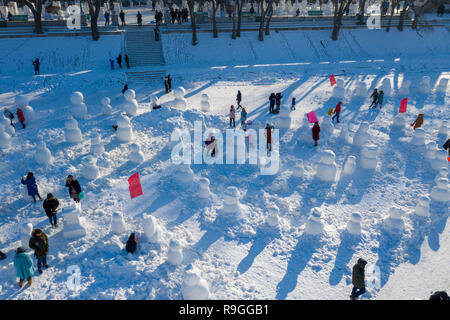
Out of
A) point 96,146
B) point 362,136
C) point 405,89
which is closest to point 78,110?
point 96,146

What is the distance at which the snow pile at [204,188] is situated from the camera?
1152cm

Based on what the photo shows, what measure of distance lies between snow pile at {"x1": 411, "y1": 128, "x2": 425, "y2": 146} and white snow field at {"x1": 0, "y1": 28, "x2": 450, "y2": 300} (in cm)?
25

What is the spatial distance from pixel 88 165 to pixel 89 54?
1759 centimetres

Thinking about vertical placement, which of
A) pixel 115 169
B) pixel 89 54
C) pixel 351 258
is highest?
pixel 89 54

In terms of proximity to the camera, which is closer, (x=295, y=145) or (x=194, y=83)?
(x=295, y=145)

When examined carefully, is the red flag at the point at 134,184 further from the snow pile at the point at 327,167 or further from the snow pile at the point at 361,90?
the snow pile at the point at 361,90

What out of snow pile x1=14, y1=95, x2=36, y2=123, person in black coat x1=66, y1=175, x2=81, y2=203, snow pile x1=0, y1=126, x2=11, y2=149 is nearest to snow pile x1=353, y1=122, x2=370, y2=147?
person in black coat x1=66, y1=175, x2=81, y2=203

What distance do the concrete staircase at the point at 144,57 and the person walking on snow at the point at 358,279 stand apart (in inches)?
728

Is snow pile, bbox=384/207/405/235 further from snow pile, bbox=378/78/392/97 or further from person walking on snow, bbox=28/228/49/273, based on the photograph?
snow pile, bbox=378/78/392/97

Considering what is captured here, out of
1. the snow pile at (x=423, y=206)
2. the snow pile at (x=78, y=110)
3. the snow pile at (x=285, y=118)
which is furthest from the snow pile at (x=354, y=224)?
the snow pile at (x=78, y=110)

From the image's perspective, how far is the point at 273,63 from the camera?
27.8 m
